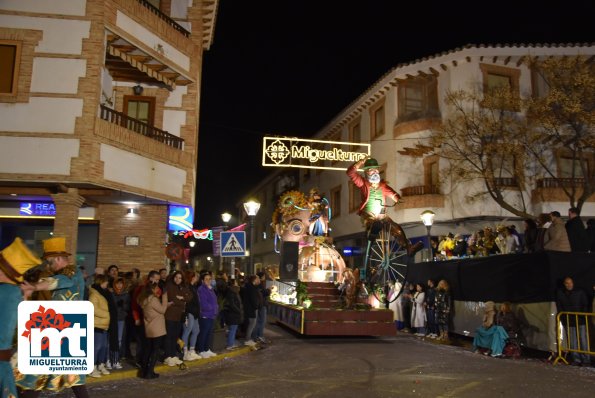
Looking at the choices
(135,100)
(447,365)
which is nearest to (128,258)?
(135,100)

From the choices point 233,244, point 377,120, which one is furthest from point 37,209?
point 377,120

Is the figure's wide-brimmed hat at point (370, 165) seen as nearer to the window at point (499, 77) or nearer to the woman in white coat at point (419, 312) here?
the woman in white coat at point (419, 312)

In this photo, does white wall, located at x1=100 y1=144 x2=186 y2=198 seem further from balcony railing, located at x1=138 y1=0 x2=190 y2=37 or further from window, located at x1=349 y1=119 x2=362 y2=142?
window, located at x1=349 y1=119 x2=362 y2=142

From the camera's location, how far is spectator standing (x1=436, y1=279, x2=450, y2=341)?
55.1 ft

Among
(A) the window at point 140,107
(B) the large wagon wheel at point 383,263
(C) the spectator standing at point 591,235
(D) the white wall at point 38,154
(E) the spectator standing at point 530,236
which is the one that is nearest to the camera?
(C) the spectator standing at point 591,235

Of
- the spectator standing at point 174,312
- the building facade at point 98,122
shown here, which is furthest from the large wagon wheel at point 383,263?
the spectator standing at point 174,312

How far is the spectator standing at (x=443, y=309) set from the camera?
16.8 meters

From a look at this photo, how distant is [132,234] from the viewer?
1844cm

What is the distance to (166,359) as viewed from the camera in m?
11.2

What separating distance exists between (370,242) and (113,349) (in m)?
8.52

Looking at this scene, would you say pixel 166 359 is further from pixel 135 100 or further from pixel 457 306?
pixel 135 100

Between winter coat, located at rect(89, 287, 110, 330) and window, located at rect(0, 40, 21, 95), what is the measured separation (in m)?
8.57

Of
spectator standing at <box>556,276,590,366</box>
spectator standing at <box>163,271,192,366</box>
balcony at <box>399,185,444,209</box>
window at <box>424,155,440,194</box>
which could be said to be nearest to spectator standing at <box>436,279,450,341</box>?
spectator standing at <box>556,276,590,366</box>

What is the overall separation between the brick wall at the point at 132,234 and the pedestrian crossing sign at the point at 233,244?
13.0ft
